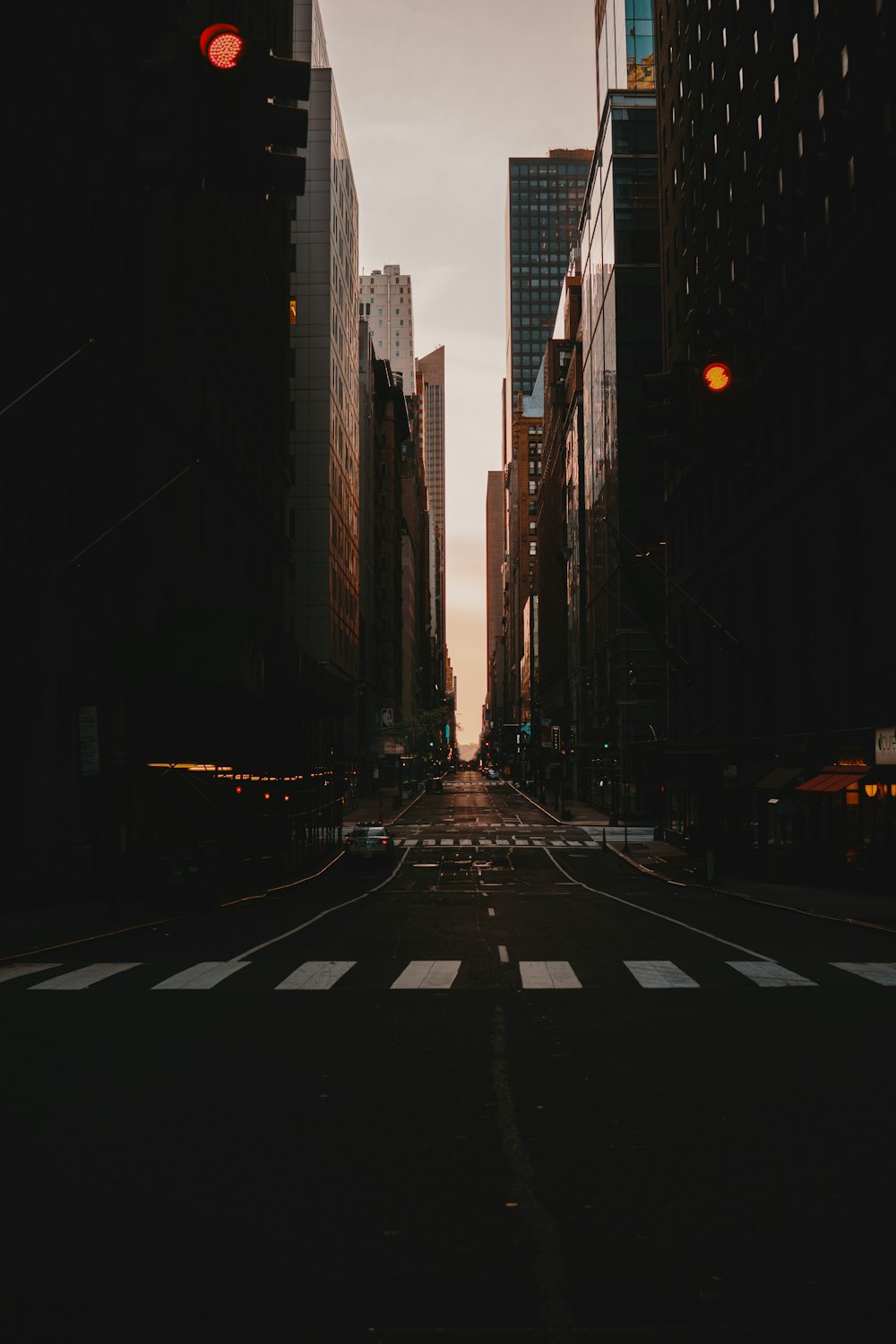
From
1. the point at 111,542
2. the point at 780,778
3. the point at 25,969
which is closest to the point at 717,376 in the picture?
the point at 25,969

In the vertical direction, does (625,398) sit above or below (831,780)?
above

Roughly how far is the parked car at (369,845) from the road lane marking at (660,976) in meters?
33.5

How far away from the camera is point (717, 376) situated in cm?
940

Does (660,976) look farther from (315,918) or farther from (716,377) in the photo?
(315,918)

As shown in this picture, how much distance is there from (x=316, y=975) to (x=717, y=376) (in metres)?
11.1

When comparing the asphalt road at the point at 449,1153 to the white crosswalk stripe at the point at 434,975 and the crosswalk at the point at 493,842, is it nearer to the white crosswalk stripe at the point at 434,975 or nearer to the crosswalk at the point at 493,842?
the white crosswalk stripe at the point at 434,975

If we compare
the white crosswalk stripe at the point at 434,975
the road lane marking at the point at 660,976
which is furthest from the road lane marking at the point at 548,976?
the road lane marking at the point at 660,976

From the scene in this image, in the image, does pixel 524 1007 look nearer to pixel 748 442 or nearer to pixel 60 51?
pixel 748 442

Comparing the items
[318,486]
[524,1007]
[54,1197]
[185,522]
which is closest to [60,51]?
[185,522]

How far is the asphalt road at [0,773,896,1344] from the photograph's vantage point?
573 cm

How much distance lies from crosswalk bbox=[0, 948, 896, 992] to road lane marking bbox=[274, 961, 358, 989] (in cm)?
1

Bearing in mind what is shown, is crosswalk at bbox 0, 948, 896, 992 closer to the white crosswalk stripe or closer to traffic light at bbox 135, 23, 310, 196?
the white crosswalk stripe

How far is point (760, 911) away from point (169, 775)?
58.5 feet

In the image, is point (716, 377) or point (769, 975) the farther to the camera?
point (769, 975)
